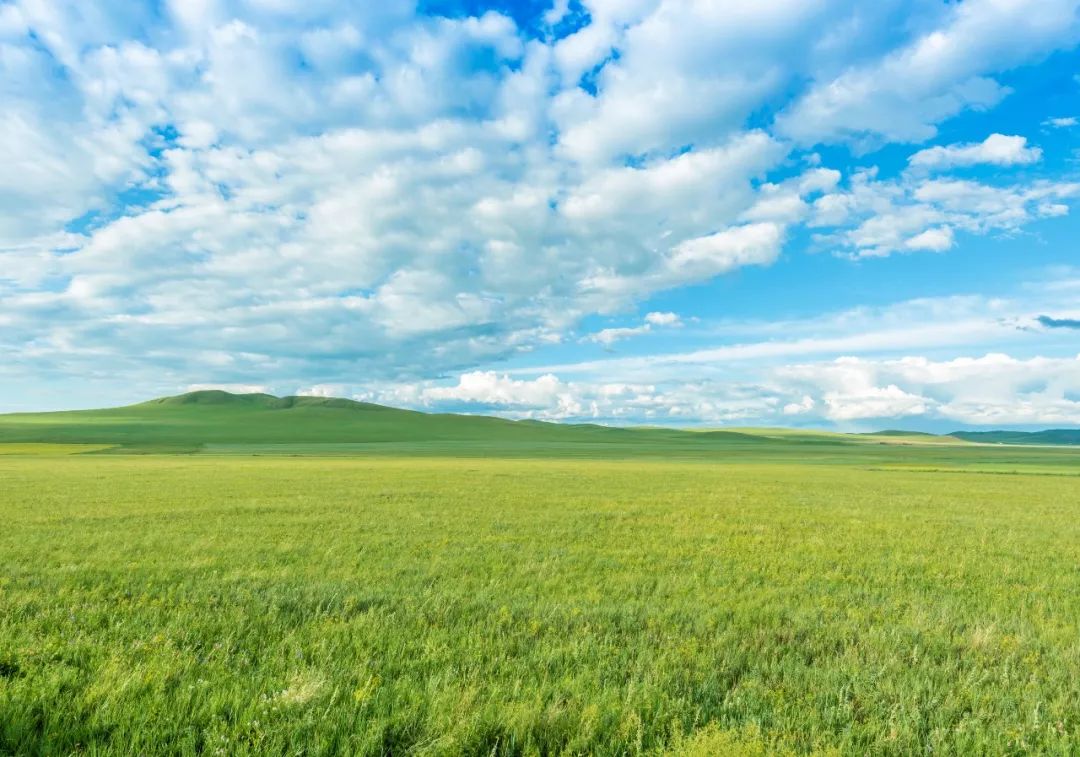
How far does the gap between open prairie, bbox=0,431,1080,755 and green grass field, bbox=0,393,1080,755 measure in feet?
0.13

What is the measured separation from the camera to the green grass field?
5.54 metres

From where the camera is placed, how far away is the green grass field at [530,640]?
5539 millimetres

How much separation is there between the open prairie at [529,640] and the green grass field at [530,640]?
0.13ft

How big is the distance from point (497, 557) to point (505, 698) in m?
8.08

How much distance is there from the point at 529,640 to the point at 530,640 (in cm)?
1

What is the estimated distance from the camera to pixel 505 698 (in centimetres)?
617

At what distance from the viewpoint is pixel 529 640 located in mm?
8211

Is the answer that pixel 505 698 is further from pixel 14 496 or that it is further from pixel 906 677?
pixel 14 496

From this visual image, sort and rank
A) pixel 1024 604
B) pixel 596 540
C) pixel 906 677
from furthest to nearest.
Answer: pixel 596 540 < pixel 1024 604 < pixel 906 677

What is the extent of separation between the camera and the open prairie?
5.54 metres

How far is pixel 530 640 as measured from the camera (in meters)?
8.21

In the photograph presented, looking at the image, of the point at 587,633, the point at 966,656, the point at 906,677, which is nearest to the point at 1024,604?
the point at 966,656

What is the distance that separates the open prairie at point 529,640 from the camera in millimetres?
5543

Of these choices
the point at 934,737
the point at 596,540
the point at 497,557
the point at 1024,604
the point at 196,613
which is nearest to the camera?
the point at 934,737
